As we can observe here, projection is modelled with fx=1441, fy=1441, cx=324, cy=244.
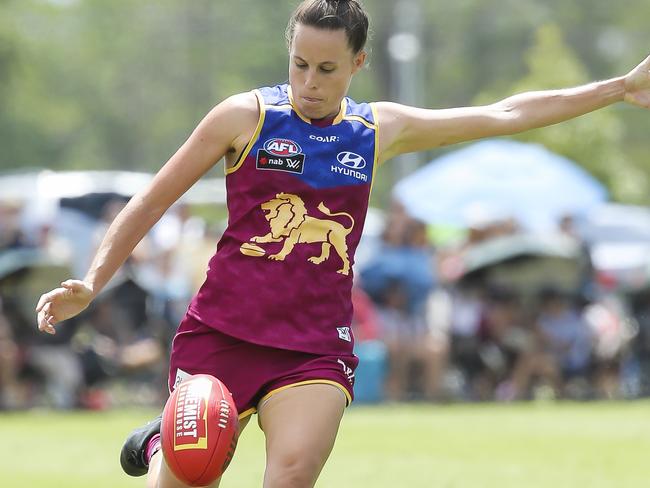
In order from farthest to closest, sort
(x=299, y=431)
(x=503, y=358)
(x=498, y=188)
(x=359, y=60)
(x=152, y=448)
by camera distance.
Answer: (x=498, y=188) < (x=503, y=358) < (x=152, y=448) < (x=359, y=60) < (x=299, y=431)

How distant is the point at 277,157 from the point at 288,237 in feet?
0.96

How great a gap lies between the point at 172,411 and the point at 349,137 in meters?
1.22

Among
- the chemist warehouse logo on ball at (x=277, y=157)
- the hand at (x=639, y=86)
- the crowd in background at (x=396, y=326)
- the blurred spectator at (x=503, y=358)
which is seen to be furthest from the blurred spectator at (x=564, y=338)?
the chemist warehouse logo on ball at (x=277, y=157)

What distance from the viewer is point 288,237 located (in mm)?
5238

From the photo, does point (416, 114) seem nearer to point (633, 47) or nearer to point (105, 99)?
point (633, 47)

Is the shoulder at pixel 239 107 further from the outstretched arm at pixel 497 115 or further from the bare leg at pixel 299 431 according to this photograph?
the bare leg at pixel 299 431

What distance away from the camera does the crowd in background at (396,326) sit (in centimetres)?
1467

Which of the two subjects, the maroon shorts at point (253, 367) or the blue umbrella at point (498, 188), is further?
the blue umbrella at point (498, 188)

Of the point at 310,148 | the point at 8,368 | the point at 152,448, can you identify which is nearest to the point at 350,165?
the point at 310,148

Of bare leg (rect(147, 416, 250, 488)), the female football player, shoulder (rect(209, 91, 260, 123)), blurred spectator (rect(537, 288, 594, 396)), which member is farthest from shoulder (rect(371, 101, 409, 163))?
blurred spectator (rect(537, 288, 594, 396))

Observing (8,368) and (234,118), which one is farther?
(8,368)

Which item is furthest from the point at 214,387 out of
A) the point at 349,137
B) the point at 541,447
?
the point at 541,447

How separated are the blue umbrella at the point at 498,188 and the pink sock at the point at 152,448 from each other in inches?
482

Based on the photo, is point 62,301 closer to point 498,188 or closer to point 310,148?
point 310,148
